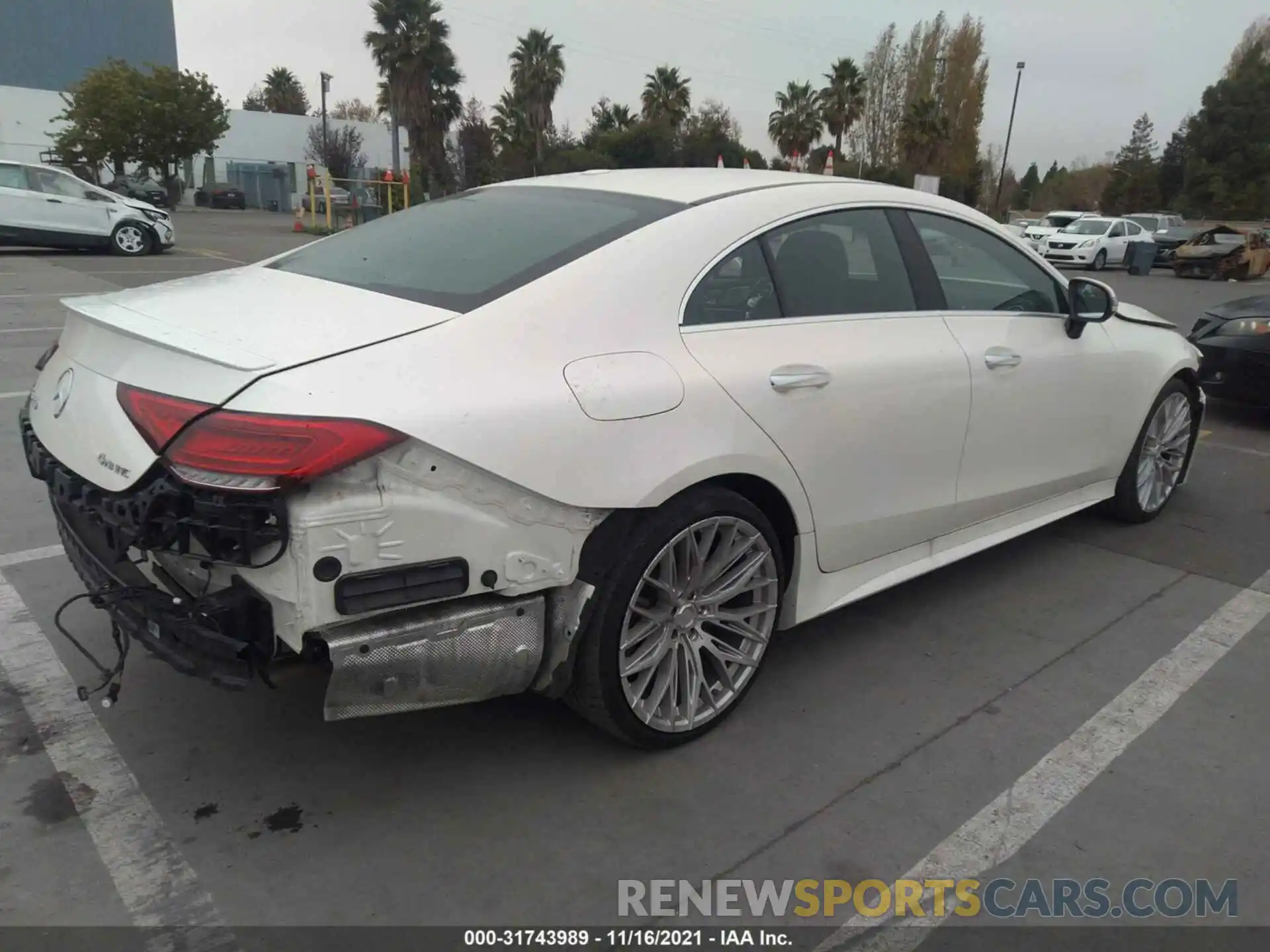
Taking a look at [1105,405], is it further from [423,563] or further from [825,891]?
[423,563]

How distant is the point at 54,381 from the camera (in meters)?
2.73

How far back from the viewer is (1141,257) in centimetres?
2639

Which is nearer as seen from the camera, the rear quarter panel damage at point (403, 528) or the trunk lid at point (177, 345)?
the rear quarter panel damage at point (403, 528)

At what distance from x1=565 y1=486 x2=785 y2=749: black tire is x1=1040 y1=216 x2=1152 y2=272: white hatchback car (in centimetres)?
2759

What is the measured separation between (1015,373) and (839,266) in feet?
3.09

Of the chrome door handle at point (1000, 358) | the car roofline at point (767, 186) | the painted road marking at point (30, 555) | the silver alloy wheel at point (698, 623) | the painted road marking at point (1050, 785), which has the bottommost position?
the painted road marking at point (30, 555)

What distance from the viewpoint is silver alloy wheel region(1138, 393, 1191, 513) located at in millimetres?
4836

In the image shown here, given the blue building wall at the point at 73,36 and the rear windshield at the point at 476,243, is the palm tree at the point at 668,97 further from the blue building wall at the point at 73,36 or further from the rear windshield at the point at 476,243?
the rear windshield at the point at 476,243

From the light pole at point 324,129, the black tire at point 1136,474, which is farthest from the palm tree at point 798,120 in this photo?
the black tire at point 1136,474

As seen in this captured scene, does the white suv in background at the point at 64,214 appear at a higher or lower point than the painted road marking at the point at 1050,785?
higher

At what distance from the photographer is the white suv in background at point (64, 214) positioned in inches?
632

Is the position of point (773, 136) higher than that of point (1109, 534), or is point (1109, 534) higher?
point (773, 136)

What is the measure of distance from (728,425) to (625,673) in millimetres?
738

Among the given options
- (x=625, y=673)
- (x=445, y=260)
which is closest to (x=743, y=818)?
(x=625, y=673)
